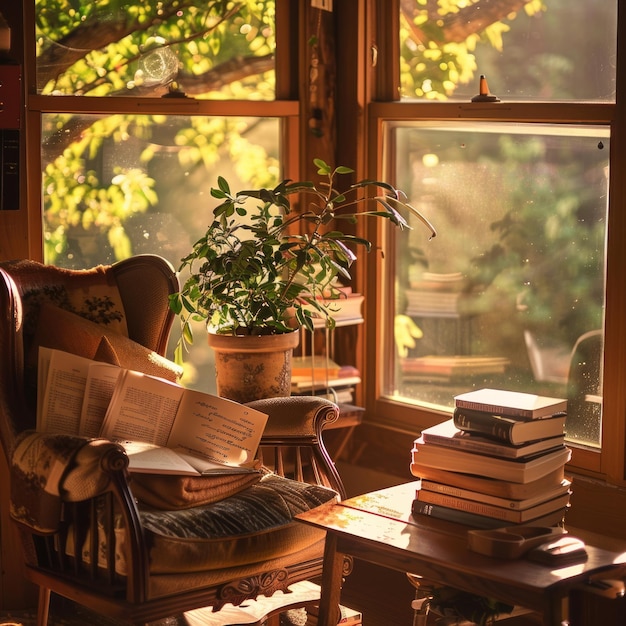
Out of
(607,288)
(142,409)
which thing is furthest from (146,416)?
(607,288)

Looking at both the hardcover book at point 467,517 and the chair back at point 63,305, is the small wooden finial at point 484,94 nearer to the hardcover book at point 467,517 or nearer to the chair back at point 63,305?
the chair back at point 63,305

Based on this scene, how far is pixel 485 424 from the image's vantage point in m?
2.22

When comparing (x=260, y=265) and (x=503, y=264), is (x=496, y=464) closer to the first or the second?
(x=260, y=265)

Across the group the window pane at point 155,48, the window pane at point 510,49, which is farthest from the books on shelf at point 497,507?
the window pane at point 155,48

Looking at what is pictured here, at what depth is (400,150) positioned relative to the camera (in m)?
3.66

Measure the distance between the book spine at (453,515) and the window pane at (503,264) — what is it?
996 millimetres

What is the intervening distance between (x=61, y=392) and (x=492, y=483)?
1.10 metres

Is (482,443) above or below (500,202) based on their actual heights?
Answer: below

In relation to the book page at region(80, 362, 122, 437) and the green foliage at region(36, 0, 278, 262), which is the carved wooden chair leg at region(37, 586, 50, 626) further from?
the green foliage at region(36, 0, 278, 262)

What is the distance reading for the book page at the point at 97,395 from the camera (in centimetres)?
255

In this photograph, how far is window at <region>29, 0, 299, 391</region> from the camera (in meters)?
3.30

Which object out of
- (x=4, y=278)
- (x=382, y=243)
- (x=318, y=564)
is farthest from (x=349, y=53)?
(x=318, y=564)

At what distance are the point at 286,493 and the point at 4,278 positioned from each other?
0.91 m

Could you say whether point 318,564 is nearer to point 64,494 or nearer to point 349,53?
point 64,494
